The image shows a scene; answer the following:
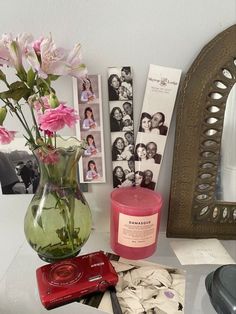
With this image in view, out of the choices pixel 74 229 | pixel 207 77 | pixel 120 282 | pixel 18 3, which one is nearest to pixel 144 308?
pixel 120 282

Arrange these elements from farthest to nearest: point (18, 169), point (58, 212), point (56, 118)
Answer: point (18, 169) → point (58, 212) → point (56, 118)

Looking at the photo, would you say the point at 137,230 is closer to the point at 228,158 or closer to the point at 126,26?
the point at 228,158

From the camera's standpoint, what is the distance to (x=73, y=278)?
46cm

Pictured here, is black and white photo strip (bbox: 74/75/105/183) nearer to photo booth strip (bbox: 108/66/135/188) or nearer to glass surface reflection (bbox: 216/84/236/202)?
photo booth strip (bbox: 108/66/135/188)

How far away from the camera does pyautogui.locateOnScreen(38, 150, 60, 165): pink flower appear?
1.51 feet

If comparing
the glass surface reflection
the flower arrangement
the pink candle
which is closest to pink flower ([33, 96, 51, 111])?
the flower arrangement

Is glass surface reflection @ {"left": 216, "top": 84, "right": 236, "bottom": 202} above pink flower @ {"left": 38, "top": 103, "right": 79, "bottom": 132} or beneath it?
beneath

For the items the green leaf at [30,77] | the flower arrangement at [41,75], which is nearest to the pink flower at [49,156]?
the flower arrangement at [41,75]

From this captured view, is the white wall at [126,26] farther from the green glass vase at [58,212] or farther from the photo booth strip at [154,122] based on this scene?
the green glass vase at [58,212]

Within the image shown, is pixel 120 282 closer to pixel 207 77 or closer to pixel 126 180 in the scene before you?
pixel 126 180

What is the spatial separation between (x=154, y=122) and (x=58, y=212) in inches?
10.0

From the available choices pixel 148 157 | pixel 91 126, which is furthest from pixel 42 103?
pixel 148 157

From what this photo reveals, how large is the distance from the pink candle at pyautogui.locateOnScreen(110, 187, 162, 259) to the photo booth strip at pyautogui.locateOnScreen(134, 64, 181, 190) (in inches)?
2.3

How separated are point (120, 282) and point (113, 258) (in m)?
0.06
